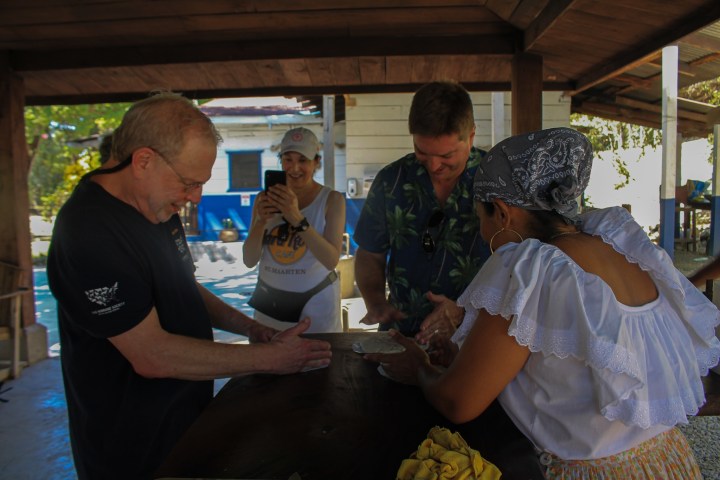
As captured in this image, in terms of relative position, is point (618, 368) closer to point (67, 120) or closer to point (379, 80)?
point (379, 80)

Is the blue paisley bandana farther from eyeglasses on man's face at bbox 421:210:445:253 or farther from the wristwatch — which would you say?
the wristwatch

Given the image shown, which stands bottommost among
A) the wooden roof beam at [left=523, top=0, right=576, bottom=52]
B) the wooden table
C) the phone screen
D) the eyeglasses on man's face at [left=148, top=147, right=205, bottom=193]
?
the wooden table

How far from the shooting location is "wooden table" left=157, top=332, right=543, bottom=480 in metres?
1.24

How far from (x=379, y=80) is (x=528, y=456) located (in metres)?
3.52

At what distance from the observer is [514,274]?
49.0 inches

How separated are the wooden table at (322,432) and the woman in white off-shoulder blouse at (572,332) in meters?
0.12

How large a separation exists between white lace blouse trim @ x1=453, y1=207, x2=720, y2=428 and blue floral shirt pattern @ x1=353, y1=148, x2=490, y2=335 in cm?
92

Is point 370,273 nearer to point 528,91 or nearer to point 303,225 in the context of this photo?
point 303,225

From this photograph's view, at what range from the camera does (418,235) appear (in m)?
2.37

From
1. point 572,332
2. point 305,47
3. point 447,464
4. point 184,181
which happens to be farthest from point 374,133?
point 447,464

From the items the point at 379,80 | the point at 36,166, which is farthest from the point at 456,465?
the point at 36,166

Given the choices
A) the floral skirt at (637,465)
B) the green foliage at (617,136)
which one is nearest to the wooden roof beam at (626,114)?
the green foliage at (617,136)

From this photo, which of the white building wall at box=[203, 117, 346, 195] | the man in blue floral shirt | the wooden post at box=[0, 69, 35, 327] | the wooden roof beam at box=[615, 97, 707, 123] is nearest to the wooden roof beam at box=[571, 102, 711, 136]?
the wooden roof beam at box=[615, 97, 707, 123]

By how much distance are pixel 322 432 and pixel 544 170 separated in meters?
0.90
